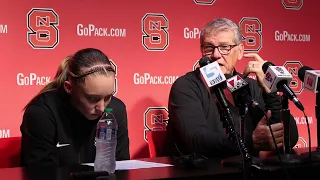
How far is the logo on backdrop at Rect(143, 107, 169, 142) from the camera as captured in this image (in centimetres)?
332

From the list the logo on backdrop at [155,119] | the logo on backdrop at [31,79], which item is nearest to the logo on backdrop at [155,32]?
the logo on backdrop at [155,119]

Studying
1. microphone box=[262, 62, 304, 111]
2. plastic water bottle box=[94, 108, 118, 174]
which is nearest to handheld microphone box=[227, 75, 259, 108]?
microphone box=[262, 62, 304, 111]

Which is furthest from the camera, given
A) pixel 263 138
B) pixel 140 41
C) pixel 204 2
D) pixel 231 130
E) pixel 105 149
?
pixel 204 2

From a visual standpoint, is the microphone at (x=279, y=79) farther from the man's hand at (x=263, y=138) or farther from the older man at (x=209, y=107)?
the older man at (x=209, y=107)

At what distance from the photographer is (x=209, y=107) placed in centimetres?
288

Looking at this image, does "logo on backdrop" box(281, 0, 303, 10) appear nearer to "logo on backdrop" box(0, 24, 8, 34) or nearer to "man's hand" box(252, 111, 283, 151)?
"man's hand" box(252, 111, 283, 151)

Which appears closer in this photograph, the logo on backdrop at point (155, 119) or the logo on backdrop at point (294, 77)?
the logo on backdrop at point (155, 119)

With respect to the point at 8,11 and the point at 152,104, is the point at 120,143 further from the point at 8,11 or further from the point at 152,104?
the point at 8,11

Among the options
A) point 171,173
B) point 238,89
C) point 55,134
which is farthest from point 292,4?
point 171,173

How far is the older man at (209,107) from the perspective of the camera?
97.7 inches

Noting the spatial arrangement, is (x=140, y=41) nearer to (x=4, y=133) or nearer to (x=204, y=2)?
(x=204, y=2)

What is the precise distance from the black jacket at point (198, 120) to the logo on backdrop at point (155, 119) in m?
0.39

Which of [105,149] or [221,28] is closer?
[105,149]

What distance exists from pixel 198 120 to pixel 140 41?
2.85 ft
